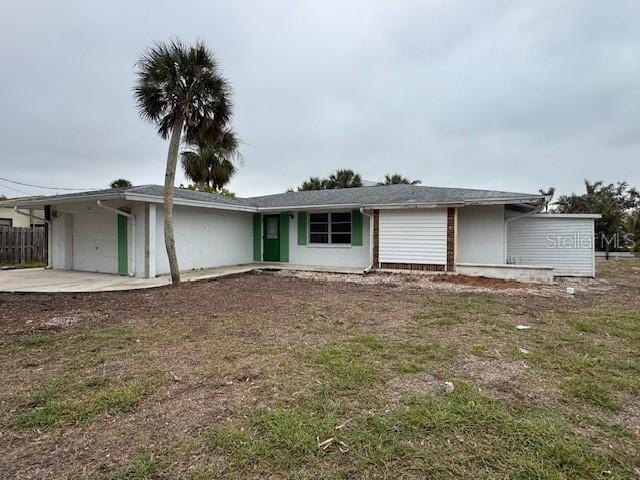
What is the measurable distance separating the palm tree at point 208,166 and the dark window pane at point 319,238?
1142cm

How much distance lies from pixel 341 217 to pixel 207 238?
4.88 m

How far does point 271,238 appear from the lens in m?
14.6

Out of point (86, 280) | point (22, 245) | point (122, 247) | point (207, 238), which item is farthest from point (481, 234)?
point (22, 245)

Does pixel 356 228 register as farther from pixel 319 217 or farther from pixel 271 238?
pixel 271 238

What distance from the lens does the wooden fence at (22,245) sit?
48.4 ft

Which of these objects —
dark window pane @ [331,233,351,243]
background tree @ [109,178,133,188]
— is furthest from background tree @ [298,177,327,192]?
background tree @ [109,178,133,188]

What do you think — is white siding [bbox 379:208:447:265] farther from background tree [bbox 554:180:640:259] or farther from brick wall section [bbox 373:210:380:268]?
background tree [bbox 554:180:640:259]

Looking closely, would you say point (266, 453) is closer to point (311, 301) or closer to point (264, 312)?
point (264, 312)

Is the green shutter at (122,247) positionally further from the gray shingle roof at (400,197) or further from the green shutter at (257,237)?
the green shutter at (257,237)

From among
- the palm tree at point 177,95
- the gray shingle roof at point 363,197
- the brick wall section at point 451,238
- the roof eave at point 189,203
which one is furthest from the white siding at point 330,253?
the palm tree at point 177,95

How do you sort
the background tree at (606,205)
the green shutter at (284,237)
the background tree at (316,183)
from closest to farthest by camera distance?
the green shutter at (284,237) < the background tree at (606,205) < the background tree at (316,183)

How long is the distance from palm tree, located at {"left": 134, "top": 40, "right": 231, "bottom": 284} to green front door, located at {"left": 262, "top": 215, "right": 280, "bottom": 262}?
542 cm

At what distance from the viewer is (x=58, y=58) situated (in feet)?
35.0

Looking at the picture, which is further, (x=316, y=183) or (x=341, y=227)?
(x=316, y=183)
